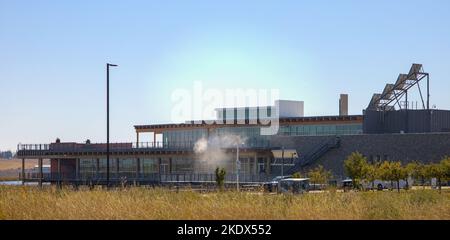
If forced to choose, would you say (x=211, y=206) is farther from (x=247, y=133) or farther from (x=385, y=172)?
(x=247, y=133)

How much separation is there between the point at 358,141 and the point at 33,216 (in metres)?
55.1

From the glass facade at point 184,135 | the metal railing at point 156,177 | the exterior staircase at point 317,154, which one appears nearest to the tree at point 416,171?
the exterior staircase at point 317,154

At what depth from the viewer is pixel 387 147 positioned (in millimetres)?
70688

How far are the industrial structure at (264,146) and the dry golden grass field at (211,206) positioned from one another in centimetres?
3912

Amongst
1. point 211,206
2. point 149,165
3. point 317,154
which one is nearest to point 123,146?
point 149,165

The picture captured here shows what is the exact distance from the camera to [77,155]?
327 feet

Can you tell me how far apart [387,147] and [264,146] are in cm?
1484

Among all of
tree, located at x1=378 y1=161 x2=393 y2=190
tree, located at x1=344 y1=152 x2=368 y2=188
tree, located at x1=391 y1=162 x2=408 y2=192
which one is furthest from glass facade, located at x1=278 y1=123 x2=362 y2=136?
tree, located at x1=344 y1=152 x2=368 y2=188

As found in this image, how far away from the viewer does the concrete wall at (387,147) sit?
224ft

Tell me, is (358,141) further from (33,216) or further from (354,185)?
(33,216)

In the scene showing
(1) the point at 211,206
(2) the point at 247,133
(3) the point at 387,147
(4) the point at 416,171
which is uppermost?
(2) the point at 247,133

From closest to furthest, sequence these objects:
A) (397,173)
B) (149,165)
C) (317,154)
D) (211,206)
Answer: (211,206), (397,173), (317,154), (149,165)
